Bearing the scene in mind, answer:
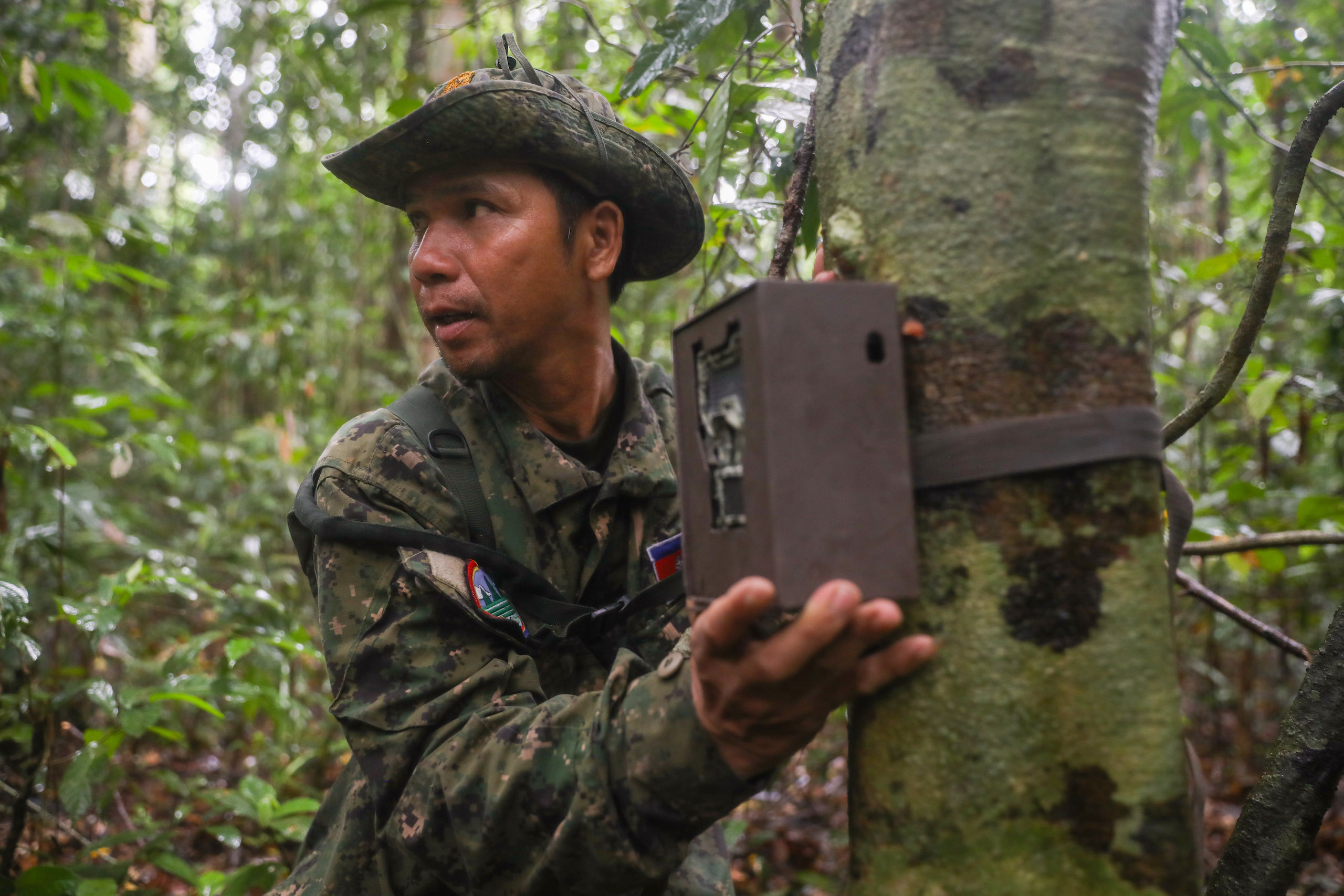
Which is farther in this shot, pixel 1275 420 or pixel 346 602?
pixel 1275 420

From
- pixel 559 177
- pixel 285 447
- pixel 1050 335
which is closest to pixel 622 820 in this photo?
pixel 1050 335

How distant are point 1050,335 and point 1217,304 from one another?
4243 mm

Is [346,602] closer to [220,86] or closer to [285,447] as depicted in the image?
[285,447]

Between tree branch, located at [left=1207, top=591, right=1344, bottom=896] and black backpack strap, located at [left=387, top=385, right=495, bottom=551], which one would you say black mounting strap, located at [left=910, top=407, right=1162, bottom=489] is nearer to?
tree branch, located at [left=1207, top=591, right=1344, bottom=896]

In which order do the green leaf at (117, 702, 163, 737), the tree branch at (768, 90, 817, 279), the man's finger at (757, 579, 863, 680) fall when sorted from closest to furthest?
the man's finger at (757, 579, 863, 680)
the tree branch at (768, 90, 817, 279)
the green leaf at (117, 702, 163, 737)

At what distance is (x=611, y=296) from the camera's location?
2303mm

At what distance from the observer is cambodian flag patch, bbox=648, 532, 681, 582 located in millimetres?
1894

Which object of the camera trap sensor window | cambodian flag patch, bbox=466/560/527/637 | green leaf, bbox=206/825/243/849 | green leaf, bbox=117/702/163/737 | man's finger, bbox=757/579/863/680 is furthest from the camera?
green leaf, bbox=206/825/243/849

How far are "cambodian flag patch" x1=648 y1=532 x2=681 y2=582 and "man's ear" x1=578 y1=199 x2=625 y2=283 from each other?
65cm

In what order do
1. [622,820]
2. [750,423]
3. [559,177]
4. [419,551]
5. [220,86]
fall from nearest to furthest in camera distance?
1. [750,423]
2. [622,820]
3. [419,551]
4. [559,177]
5. [220,86]

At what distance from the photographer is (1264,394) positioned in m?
2.38

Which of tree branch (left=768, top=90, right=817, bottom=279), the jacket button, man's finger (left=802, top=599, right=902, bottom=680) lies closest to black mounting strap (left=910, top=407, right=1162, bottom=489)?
man's finger (left=802, top=599, right=902, bottom=680)

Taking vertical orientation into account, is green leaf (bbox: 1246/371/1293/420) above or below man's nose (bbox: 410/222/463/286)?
below

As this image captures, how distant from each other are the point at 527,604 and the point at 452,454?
0.35 m
